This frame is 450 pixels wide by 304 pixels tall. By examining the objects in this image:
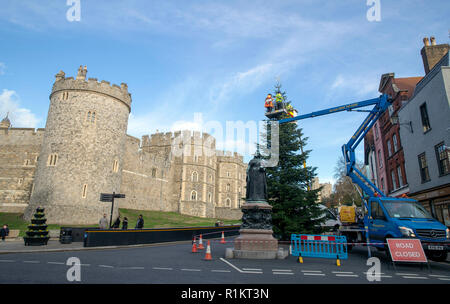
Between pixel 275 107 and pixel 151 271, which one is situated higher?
pixel 275 107

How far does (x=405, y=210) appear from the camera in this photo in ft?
34.2

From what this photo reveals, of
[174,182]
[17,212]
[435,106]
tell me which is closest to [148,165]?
[174,182]

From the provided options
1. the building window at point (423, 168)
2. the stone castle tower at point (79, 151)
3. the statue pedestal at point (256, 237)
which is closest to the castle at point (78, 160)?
the stone castle tower at point (79, 151)

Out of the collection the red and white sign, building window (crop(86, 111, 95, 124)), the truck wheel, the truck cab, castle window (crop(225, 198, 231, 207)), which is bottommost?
the truck wheel

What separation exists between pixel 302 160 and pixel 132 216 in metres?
24.8

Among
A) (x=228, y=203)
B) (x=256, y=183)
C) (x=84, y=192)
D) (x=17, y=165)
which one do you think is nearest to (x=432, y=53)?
(x=256, y=183)

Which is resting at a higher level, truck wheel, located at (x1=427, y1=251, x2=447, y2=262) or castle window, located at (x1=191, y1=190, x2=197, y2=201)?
castle window, located at (x1=191, y1=190, x2=197, y2=201)

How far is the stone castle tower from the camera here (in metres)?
24.2

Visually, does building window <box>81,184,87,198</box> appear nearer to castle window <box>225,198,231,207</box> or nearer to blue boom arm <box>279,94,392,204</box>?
Result: blue boom arm <box>279,94,392,204</box>

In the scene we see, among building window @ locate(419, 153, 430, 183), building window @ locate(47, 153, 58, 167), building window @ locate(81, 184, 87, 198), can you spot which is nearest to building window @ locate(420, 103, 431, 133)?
building window @ locate(419, 153, 430, 183)

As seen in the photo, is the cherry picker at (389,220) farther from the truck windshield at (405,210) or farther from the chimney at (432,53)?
the chimney at (432,53)

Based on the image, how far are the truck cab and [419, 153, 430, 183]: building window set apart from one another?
8522 millimetres
